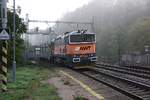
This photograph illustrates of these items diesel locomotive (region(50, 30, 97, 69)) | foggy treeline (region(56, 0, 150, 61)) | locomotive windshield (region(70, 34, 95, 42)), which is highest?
foggy treeline (region(56, 0, 150, 61))

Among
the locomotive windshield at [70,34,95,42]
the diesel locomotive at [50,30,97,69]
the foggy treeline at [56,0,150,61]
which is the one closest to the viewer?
the diesel locomotive at [50,30,97,69]

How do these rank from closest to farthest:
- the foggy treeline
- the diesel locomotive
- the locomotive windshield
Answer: the diesel locomotive < the locomotive windshield < the foggy treeline

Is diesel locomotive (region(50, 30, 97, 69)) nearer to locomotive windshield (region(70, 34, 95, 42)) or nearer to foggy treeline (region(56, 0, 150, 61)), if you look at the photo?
locomotive windshield (region(70, 34, 95, 42))

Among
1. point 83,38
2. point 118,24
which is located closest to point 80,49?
point 83,38

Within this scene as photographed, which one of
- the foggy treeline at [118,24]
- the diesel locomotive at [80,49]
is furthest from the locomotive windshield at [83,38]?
the foggy treeline at [118,24]

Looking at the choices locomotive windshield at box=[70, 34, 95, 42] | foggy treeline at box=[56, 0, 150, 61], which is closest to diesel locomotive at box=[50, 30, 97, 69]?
→ locomotive windshield at box=[70, 34, 95, 42]

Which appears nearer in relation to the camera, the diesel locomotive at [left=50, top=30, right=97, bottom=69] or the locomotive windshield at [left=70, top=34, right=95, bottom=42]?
the diesel locomotive at [left=50, top=30, right=97, bottom=69]

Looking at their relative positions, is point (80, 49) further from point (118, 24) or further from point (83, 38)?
point (118, 24)

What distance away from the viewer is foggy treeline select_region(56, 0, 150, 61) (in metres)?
82.2

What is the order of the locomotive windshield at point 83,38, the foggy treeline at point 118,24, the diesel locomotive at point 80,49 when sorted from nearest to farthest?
the diesel locomotive at point 80,49
the locomotive windshield at point 83,38
the foggy treeline at point 118,24

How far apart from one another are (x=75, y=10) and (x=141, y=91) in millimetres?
127521

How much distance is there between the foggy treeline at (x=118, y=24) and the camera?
82188 millimetres

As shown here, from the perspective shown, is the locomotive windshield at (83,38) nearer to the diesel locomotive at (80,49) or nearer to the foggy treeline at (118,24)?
the diesel locomotive at (80,49)

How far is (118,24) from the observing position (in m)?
106
